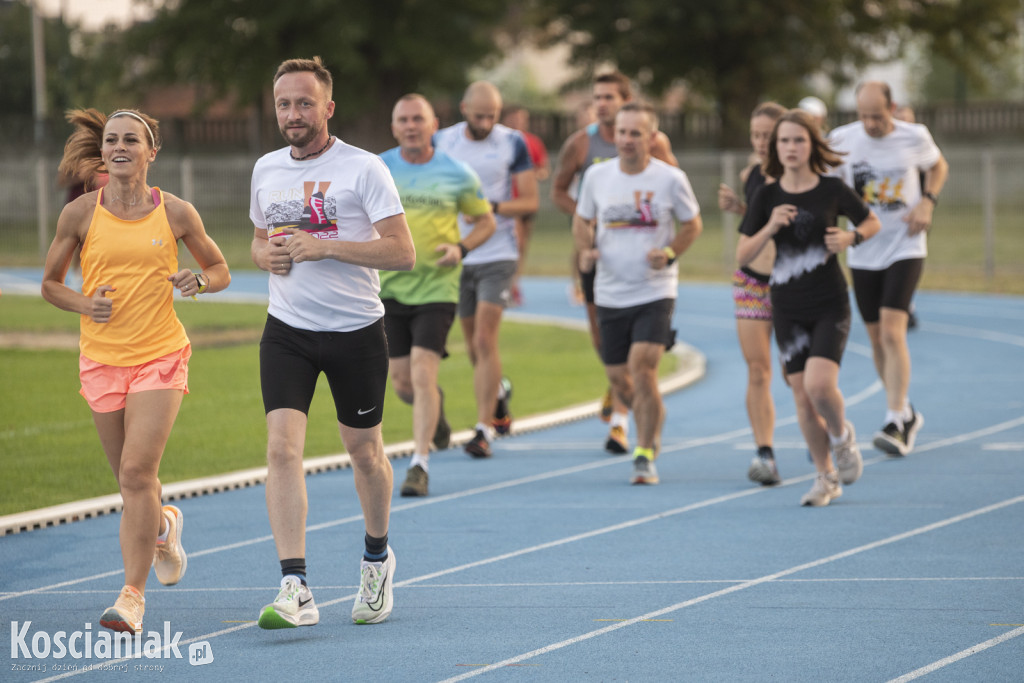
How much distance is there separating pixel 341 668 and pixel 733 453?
219 inches

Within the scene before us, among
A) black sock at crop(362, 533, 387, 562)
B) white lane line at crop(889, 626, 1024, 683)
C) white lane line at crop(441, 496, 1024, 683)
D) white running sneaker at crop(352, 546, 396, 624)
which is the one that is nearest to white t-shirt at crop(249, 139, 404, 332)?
black sock at crop(362, 533, 387, 562)

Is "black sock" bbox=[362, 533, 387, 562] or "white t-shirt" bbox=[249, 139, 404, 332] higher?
"white t-shirt" bbox=[249, 139, 404, 332]

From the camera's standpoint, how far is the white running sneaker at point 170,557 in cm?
625

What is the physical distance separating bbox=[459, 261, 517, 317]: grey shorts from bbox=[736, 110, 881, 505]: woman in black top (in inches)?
99.3

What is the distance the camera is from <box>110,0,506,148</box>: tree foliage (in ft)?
129

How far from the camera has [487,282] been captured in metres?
10.3

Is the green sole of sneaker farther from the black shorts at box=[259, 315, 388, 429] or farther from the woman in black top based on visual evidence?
the woman in black top

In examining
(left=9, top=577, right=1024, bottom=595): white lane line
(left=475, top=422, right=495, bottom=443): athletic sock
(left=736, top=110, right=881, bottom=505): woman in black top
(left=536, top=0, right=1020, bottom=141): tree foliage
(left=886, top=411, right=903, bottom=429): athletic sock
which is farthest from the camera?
(left=536, top=0, right=1020, bottom=141): tree foliage

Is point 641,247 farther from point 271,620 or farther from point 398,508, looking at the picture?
point 271,620

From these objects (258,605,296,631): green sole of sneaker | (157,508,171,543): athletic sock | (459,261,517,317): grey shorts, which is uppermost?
(459,261,517,317): grey shorts

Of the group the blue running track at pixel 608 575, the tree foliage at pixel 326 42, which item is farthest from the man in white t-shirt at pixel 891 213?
the tree foliage at pixel 326 42

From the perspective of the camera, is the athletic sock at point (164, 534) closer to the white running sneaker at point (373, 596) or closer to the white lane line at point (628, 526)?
the white lane line at point (628, 526)

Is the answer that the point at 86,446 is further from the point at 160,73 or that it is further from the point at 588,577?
the point at 160,73

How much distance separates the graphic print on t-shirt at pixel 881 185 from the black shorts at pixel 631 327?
1873 mm
